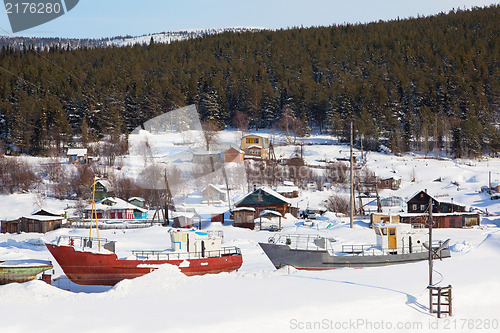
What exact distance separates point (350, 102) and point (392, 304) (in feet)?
235

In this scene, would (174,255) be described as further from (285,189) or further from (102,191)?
(102,191)

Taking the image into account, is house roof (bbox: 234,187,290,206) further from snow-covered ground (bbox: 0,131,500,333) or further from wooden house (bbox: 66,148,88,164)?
wooden house (bbox: 66,148,88,164)

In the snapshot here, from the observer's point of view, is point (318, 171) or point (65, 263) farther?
point (318, 171)

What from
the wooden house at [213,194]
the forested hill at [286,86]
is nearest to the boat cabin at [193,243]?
the wooden house at [213,194]

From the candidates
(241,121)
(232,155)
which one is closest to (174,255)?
(232,155)

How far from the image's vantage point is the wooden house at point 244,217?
37281 mm

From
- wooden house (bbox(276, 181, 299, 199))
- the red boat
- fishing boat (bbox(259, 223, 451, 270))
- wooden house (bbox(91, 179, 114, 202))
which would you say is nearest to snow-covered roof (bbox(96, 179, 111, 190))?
wooden house (bbox(91, 179, 114, 202))

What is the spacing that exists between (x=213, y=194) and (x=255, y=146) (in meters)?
17.7

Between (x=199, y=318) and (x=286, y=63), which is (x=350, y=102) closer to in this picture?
(x=286, y=63)

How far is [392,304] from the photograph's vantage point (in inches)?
540

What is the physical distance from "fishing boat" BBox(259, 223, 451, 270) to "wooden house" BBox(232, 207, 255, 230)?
1546 cm

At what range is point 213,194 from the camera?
49.5 metres

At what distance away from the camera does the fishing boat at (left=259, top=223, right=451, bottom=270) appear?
20.7 m

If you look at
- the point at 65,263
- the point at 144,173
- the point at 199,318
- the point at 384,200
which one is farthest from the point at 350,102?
the point at 199,318
